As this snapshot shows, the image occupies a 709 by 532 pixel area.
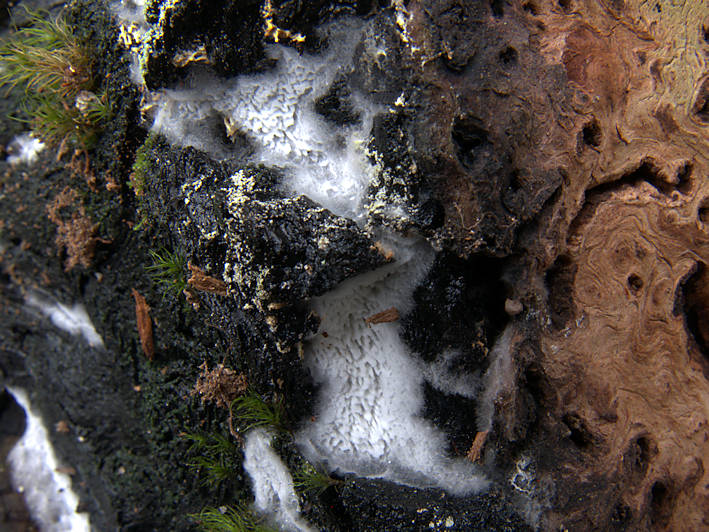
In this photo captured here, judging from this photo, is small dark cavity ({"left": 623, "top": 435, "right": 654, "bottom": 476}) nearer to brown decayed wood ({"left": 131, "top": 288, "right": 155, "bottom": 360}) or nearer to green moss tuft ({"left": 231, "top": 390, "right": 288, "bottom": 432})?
green moss tuft ({"left": 231, "top": 390, "right": 288, "bottom": 432})

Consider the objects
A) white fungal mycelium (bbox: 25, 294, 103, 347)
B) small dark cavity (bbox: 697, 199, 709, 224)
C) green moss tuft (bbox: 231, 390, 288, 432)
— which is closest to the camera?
small dark cavity (bbox: 697, 199, 709, 224)

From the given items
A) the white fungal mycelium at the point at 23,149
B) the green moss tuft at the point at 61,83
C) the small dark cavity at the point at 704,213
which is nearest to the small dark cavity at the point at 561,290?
the small dark cavity at the point at 704,213

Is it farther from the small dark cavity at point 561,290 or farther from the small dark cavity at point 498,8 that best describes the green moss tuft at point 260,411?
the small dark cavity at point 498,8

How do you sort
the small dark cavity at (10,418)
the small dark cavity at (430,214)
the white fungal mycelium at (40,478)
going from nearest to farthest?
the small dark cavity at (430,214) < the white fungal mycelium at (40,478) < the small dark cavity at (10,418)

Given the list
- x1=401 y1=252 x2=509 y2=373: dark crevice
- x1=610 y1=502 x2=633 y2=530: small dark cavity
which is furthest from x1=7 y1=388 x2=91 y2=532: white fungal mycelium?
x1=610 y1=502 x2=633 y2=530: small dark cavity

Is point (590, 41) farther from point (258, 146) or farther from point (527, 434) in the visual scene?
point (527, 434)

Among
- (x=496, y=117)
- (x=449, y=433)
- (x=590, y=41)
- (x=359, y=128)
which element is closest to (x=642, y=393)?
(x=449, y=433)
